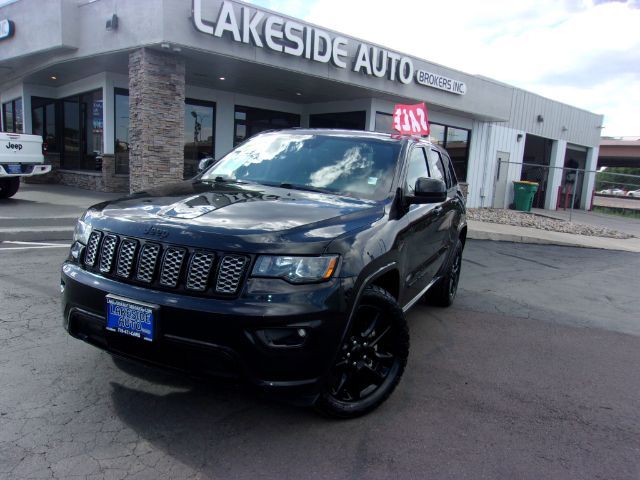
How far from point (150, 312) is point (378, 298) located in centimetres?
133

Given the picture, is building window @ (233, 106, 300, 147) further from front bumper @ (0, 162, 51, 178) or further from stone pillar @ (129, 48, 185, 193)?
front bumper @ (0, 162, 51, 178)

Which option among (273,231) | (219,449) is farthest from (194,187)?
(219,449)

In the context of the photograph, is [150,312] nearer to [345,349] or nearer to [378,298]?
[345,349]

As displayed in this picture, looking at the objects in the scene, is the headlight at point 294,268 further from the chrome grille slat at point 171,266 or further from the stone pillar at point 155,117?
the stone pillar at point 155,117

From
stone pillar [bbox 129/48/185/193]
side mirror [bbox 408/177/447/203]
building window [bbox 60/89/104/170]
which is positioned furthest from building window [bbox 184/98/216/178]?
side mirror [bbox 408/177/447/203]

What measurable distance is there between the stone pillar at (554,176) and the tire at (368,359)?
24806 millimetres

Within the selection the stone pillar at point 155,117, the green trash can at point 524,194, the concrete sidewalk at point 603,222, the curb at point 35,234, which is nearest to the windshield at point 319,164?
the curb at point 35,234

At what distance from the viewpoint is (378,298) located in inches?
119

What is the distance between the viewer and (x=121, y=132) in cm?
1527

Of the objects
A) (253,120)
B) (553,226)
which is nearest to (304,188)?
(553,226)

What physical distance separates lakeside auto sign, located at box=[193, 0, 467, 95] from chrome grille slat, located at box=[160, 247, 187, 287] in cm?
973

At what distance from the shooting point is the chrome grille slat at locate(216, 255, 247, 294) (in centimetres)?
251

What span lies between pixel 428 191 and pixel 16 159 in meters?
10.9

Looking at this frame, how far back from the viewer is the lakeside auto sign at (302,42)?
1122 cm
